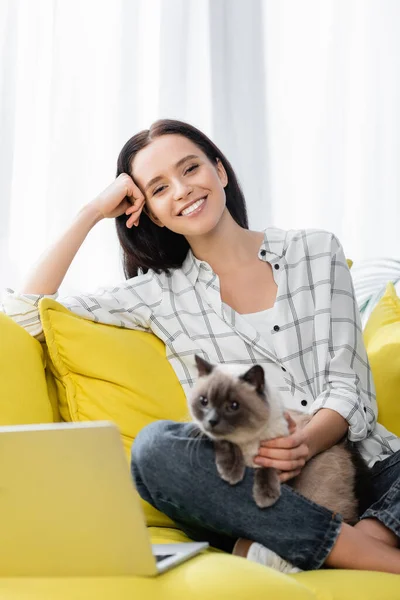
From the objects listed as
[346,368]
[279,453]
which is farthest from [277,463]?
[346,368]

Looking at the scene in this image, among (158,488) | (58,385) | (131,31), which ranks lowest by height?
(158,488)

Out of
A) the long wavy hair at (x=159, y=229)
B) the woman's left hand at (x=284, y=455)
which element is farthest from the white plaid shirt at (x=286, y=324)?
the woman's left hand at (x=284, y=455)

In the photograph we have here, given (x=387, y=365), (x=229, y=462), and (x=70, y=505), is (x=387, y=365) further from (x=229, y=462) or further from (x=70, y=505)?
(x=70, y=505)

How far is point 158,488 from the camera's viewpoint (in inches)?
66.6

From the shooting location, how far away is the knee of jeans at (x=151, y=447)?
1667 mm

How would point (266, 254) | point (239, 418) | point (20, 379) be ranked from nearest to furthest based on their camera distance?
point (239, 418) → point (20, 379) → point (266, 254)

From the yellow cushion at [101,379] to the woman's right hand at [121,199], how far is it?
40 cm

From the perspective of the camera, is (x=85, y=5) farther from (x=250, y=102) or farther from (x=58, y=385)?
(x=58, y=385)

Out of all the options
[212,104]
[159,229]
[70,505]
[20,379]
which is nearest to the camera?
[70,505]

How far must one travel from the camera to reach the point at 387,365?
7.68 feet

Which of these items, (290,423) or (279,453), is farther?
(290,423)

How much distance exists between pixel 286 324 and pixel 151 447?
2.01ft

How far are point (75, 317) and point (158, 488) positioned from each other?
59 centimetres

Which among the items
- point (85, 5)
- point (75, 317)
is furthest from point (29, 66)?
point (75, 317)
